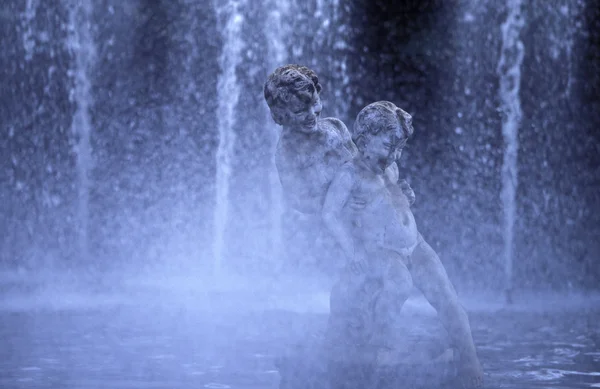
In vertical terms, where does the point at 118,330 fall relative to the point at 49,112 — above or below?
below

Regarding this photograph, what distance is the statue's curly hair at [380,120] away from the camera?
11.9 ft

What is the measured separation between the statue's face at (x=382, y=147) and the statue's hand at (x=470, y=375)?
990 millimetres

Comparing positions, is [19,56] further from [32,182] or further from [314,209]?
[314,209]

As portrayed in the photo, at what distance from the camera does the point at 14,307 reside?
6.55 meters

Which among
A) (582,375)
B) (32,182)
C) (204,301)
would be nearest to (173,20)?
(32,182)

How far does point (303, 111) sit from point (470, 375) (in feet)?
4.73

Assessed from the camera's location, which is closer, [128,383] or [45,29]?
[128,383]

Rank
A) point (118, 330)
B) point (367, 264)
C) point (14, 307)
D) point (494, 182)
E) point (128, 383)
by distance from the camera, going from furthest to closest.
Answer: point (494, 182)
point (14, 307)
point (118, 330)
point (128, 383)
point (367, 264)

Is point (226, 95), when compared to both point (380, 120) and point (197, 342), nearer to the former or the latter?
point (197, 342)

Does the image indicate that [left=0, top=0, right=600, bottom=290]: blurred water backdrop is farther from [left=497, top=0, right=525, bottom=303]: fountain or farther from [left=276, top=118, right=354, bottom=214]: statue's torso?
[left=276, top=118, right=354, bottom=214]: statue's torso

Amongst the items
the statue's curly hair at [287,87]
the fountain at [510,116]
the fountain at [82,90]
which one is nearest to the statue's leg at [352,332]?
the statue's curly hair at [287,87]

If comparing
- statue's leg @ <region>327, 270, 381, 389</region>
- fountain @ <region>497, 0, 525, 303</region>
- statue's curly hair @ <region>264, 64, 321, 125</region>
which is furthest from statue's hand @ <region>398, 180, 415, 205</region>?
fountain @ <region>497, 0, 525, 303</region>

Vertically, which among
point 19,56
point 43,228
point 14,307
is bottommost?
point 14,307

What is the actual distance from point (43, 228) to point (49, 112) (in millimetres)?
1161
